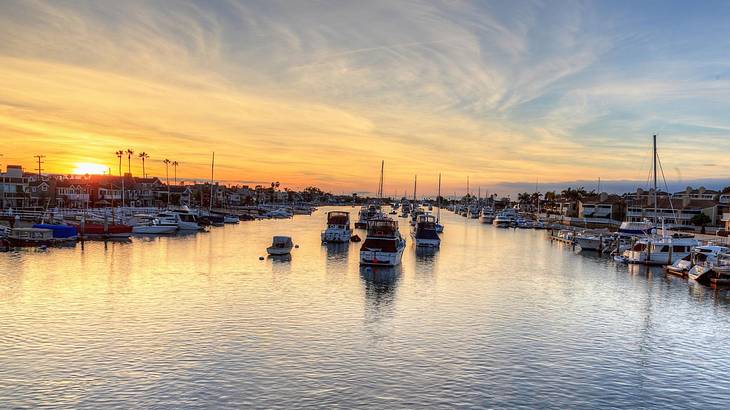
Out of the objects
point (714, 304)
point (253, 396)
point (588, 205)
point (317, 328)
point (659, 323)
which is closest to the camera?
point (253, 396)

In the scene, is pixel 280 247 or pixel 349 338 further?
pixel 280 247

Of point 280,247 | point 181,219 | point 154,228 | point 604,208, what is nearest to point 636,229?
point 280,247

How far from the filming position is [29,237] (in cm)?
7256

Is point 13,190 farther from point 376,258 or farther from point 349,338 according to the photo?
point 349,338

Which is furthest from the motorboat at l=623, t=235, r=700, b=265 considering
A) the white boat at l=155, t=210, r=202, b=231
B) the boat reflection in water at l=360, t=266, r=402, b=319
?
the white boat at l=155, t=210, r=202, b=231

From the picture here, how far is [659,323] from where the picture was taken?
37375mm

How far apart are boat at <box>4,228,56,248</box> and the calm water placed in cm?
1519

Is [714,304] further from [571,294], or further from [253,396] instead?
[253,396]

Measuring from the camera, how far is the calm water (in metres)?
22.8

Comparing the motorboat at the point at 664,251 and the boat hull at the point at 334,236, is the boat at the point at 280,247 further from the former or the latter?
the motorboat at the point at 664,251

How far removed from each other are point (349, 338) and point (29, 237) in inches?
2399

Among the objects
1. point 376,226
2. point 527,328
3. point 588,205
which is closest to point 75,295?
point 527,328

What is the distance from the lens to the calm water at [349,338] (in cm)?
2278

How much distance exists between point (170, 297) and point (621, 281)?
45.0 meters
